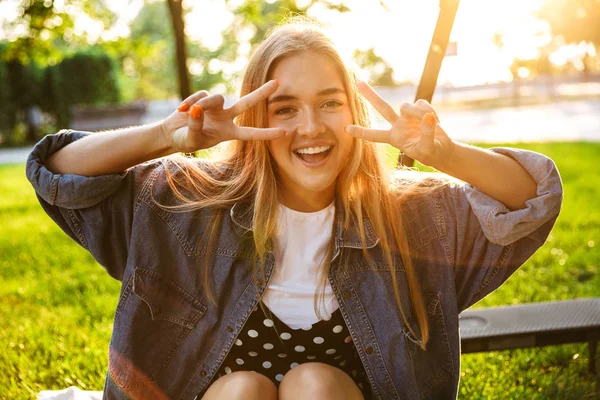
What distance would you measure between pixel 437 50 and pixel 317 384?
1495 mm

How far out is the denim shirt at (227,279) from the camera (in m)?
2.01

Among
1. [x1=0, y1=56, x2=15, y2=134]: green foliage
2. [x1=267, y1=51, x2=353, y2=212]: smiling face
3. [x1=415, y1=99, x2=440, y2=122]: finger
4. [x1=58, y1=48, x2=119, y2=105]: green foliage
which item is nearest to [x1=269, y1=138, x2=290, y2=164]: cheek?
[x1=267, y1=51, x2=353, y2=212]: smiling face

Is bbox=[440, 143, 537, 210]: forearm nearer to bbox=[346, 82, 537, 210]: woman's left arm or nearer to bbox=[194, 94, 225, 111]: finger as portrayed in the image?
bbox=[346, 82, 537, 210]: woman's left arm

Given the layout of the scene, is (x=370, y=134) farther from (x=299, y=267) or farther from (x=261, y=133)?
(x=299, y=267)

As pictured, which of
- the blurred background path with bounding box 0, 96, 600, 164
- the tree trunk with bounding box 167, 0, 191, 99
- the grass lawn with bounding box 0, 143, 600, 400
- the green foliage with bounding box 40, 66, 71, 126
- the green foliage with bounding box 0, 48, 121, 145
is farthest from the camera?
the green foliage with bounding box 40, 66, 71, 126

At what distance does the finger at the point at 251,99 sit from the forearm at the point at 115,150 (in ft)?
0.76

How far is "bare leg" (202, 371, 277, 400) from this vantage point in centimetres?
189

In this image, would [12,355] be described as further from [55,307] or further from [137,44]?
[137,44]

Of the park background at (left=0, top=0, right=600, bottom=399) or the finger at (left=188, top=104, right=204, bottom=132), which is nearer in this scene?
the finger at (left=188, top=104, right=204, bottom=132)

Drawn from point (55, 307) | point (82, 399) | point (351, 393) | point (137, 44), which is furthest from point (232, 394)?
point (137, 44)

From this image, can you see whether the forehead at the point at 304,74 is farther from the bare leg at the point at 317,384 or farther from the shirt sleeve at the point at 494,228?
the bare leg at the point at 317,384

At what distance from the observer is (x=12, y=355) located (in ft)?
10.7

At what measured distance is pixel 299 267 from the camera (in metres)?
2.11

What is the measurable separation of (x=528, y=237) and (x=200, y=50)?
24869 mm
